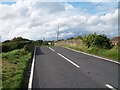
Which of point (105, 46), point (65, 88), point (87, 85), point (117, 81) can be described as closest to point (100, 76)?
point (117, 81)

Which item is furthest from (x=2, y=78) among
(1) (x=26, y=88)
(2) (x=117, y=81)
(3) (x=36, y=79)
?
(2) (x=117, y=81)

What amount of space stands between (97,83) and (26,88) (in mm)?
2895

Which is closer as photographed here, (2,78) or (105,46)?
(2,78)

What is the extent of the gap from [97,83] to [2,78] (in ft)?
15.5

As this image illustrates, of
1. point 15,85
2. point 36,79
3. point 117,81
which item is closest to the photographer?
point 15,85

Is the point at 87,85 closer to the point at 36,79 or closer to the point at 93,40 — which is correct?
the point at 36,79

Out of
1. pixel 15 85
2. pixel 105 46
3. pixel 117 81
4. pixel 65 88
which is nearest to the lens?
pixel 65 88

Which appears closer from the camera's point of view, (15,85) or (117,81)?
(15,85)

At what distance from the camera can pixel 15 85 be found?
10672 millimetres

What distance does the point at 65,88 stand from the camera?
10.0m

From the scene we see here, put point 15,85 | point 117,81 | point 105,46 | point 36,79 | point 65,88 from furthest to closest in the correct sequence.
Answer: point 105,46
point 36,79
point 117,81
point 15,85
point 65,88

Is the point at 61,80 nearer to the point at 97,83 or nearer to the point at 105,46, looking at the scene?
the point at 97,83

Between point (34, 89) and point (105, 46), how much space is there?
2270 centimetres

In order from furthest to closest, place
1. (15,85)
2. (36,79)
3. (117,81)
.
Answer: (36,79) → (117,81) → (15,85)
